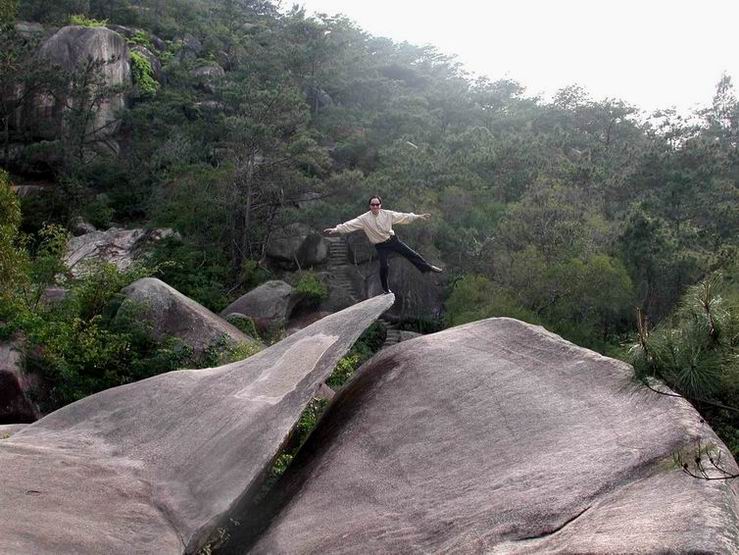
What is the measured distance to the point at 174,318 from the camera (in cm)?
1609

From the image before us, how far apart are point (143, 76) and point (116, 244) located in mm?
16233

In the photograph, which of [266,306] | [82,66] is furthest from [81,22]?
[266,306]

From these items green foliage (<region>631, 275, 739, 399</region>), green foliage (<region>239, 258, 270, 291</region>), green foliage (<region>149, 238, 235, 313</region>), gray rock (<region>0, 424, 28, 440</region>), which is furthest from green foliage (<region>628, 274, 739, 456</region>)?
green foliage (<region>239, 258, 270, 291</region>)

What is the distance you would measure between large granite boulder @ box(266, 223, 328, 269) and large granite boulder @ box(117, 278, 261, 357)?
1279 centimetres

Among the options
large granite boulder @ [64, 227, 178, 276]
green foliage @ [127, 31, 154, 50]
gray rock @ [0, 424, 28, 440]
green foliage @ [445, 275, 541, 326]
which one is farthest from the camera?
green foliage @ [127, 31, 154, 50]

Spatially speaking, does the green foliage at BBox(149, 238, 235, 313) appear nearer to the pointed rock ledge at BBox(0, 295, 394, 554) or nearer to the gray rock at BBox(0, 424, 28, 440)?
the gray rock at BBox(0, 424, 28, 440)

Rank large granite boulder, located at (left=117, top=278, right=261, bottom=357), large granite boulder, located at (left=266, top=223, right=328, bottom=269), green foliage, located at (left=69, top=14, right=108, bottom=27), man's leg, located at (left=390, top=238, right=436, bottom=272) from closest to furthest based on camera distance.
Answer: man's leg, located at (left=390, top=238, right=436, bottom=272), large granite boulder, located at (left=117, top=278, right=261, bottom=357), large granite boulder, located at (left=266, top=223, right=328, bottom=269), green foliage, located at (left=69, top=14, right=108, bottom=27)

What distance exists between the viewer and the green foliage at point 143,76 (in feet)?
128

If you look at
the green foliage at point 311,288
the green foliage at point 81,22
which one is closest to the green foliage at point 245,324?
the green foliage at point 311,288

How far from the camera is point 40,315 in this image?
1566 cm

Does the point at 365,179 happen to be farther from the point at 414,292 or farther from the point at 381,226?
the point at 381,226

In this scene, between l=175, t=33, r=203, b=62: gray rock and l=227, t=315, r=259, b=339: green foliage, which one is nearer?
l=227, t=315, r=259, b=339: green foliage

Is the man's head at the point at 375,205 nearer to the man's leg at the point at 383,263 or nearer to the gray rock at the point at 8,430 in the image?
the man's leg at the point at 383,263

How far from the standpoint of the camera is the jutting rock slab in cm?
452
